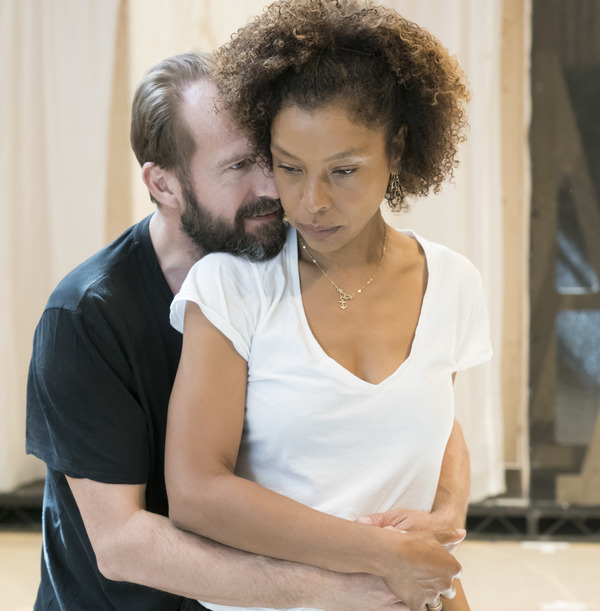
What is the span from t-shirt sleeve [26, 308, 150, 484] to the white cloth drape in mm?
2422

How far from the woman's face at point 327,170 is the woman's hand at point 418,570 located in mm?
477

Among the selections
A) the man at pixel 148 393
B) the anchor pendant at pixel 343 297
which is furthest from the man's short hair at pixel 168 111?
the anchor pendant at pixel 343 297

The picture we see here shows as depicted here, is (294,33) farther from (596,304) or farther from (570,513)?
(570,513)

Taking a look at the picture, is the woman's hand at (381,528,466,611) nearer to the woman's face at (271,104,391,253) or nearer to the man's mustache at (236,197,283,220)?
the woman's face at (271,104,391,253)

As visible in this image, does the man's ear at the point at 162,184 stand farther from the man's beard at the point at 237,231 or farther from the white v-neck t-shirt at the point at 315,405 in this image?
the white v-neck t-shirt at the point at 315,405

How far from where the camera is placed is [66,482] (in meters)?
1.53

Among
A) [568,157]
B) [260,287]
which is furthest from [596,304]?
[260,287]

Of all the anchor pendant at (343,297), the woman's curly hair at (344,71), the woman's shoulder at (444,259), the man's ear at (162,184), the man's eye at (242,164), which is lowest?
the anchor pendant at (343,297)

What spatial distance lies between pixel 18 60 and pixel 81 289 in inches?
103

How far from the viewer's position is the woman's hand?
117 centimetres

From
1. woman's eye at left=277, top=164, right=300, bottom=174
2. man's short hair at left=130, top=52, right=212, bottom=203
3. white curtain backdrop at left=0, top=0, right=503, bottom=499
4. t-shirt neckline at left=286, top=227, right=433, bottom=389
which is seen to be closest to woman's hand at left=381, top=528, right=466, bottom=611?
t-shirt neckline at left=286, top=227, right=433, bottom=389

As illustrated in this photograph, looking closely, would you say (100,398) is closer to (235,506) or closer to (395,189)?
(235,506)

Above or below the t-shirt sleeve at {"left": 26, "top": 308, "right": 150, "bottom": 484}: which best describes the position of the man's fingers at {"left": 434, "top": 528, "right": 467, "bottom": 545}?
below

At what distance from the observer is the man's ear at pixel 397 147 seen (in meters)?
1.28
